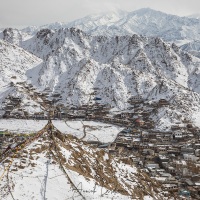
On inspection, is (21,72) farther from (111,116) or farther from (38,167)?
(38,167)

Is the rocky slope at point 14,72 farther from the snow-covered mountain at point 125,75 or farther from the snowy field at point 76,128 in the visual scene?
the snowy field at point 76,128

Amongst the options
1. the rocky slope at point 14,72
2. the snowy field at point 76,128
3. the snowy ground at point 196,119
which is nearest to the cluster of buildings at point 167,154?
the snowy field at point 76,128

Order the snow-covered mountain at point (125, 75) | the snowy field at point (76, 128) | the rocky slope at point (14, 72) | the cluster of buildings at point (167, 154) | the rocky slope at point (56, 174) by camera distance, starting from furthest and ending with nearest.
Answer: the snow-covered mountain at point (125, 75) → the rocky slope at point (14, 72) → the snowy field at point (76, 128) → the cluster of buildings at point (167, 154) → the rocky slope at point (56, 174)

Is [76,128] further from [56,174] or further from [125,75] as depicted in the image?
[56,174]

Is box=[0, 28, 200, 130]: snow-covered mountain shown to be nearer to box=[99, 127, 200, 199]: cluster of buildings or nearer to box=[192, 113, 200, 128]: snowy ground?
box=[192, 113, 200, 128]: snowy ground

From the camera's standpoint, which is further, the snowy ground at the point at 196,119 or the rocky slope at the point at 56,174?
the snowy ground at the point at 196,119

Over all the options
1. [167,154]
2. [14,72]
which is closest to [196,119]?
[167,154]

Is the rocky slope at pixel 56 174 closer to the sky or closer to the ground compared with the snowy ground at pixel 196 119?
closer to the ground

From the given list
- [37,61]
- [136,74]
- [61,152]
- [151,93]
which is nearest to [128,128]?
[151,93]
